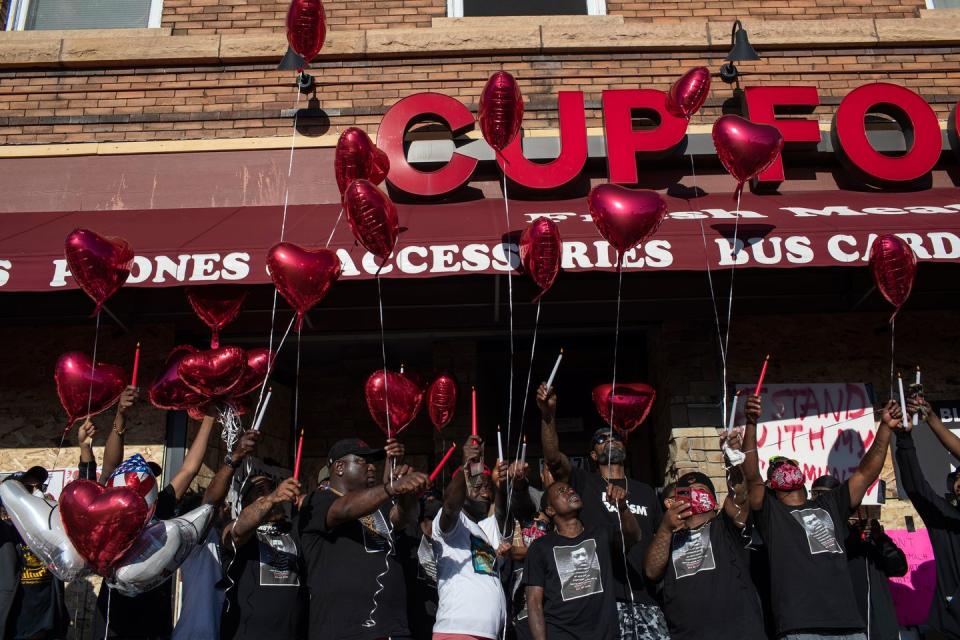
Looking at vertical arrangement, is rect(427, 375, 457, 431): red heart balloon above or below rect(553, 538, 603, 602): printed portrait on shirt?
above

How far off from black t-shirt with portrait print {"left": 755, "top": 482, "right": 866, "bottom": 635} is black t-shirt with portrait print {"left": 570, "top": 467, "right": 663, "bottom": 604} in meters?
0.68

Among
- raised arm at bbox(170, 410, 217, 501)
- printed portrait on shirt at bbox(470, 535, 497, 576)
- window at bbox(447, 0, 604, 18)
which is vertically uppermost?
window at bbox(447, 0, 604, 18)

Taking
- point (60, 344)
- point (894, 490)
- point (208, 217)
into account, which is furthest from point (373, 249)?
point (894, 490)

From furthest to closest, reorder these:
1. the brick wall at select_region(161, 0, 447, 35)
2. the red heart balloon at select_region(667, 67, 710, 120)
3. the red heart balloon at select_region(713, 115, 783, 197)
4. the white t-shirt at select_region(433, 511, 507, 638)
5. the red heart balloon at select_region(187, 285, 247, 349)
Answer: the brick wall at select_region(161, 0, 447, 35) < the red heart balloon at select_region(667, 67, 710, 120) < the red heart balloon at select_region(187, 285, 247, 349) < the red heart balloon at select_region(713, 115, 783, 197) < the white t-shirt at select_region(433, 511, 507, 638)

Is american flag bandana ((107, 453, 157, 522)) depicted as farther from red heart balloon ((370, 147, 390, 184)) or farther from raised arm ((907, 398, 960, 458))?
raised arm ((907, 398, 960, 458))

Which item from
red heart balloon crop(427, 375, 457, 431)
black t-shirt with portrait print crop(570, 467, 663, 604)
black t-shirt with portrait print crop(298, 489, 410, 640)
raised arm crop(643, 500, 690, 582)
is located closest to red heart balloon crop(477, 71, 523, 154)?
red heart balloon crop(427, 375, 457, 431)

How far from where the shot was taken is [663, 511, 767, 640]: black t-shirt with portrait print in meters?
4.54

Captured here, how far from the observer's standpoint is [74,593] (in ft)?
22.2

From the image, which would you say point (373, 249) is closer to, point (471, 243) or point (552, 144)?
point (471, 243)

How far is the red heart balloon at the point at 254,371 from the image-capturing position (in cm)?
589

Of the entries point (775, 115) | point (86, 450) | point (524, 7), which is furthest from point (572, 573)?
point (524, 7)

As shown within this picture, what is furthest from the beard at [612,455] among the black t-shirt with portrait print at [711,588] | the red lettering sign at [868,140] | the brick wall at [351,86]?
the red lettering sign at [868,140]

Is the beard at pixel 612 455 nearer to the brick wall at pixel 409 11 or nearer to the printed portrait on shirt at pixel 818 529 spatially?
the printed portrait on shirt at pixel 818 529

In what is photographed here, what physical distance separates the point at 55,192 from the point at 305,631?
4788mm
